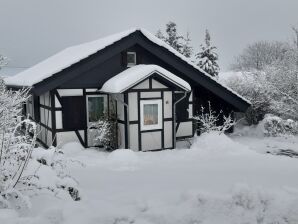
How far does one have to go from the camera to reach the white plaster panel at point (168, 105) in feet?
45.3

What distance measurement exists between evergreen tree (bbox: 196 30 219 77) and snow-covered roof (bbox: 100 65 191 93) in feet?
54.1

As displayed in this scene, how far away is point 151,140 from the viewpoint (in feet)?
44.1

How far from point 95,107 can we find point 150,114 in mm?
2429

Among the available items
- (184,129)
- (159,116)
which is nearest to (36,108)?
(159,116)

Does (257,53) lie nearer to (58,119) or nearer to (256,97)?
(256,97)

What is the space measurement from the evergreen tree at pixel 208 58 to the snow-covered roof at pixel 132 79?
1649cm

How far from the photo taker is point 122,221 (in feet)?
14.0

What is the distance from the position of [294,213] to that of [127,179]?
5.22 m

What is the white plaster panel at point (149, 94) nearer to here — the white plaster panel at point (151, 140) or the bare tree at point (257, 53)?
the white plaster panel at point (151, 140)

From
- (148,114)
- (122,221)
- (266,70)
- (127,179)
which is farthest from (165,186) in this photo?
(266,70)

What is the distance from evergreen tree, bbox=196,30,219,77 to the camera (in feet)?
96.7

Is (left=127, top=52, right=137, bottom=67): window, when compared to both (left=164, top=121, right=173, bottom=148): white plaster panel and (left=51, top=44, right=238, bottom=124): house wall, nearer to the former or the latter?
(left=51, top=44, right=238, bottom=124): house wall

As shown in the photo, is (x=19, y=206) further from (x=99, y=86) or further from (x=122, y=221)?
(x=99, y=86)

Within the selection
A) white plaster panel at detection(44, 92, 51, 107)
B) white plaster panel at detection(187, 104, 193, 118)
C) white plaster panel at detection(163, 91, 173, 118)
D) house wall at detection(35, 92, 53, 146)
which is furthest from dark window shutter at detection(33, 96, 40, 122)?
white plaster panel at detection(187, 104, 193, 118)
